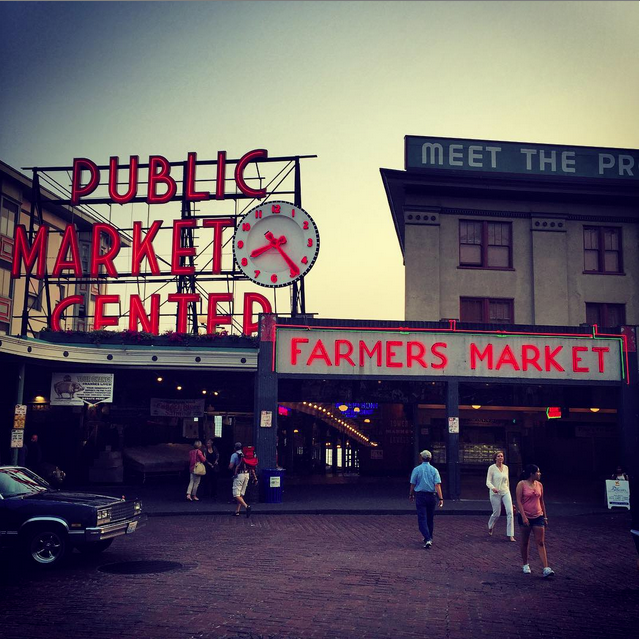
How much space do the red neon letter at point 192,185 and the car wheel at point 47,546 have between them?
2187cm

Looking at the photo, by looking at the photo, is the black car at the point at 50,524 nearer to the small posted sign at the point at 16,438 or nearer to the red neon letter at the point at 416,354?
the small posted sign at the point at 16,438

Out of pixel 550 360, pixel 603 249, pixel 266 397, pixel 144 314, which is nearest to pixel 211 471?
pixel 266 397

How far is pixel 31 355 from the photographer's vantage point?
21828mm

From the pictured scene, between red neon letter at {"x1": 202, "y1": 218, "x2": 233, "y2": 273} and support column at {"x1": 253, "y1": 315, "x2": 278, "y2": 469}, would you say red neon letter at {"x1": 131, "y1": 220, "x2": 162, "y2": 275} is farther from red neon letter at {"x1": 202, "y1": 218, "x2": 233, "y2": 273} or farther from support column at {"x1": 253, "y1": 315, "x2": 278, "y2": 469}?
support column at {"x1": 253, "y1": 315, "x2": 278, "y2": 469}

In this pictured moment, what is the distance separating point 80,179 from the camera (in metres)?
33.0

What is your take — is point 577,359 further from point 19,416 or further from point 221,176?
point 19,416

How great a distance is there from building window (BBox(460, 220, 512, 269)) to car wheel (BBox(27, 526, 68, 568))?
20.7 m

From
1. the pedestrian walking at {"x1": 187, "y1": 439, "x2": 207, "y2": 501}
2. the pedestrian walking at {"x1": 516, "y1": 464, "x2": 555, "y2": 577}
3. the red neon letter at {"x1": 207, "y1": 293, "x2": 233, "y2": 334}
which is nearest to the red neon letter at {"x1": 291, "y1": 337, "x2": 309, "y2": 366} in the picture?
the pedestrian walking at {"x1": 187, "y1": 439, "x2": 207, "y2": 501}

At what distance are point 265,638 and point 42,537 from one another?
223 inches

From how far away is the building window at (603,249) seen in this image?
98.5ft

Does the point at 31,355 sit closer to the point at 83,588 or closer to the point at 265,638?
the point at 83,588

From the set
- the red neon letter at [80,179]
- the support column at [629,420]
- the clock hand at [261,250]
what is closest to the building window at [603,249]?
the support column at [629,420]

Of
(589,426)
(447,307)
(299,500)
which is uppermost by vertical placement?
(447,307)

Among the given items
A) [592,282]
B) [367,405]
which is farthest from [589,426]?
[367,405]
